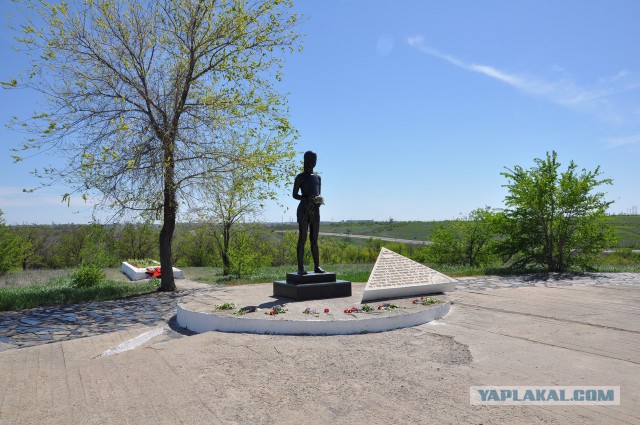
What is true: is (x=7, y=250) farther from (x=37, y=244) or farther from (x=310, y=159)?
(x=310, y=159)

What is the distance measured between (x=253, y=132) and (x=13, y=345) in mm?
7581

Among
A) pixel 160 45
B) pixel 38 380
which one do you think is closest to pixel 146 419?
pixel 38 380

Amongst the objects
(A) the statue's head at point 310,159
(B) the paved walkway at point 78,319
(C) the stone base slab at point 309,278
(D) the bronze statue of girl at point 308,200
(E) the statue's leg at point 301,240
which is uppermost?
(A) the statue's head at point 310,159

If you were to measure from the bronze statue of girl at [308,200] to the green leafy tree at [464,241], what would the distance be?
1080cm

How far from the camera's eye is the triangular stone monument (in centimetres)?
886

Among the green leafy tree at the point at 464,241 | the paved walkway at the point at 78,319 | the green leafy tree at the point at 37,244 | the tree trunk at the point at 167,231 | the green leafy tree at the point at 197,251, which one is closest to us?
the paved walkway at the point at 78,319

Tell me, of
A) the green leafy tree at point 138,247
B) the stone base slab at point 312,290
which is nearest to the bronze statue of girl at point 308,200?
the stone base slab at point 312,290

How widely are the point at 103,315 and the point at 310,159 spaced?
196 inches

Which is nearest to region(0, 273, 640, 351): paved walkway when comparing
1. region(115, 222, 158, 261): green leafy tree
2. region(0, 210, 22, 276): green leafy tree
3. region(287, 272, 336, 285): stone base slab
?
region(287, 272, 336, 285): stone base slab

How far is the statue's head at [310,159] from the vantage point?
30.3 feet

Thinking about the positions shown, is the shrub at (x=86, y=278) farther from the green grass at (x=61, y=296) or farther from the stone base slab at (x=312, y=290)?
the stone base slab at (x=312, y=290)

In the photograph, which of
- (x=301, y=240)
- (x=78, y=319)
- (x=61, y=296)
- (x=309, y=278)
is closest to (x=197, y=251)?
(x=61, y=296)

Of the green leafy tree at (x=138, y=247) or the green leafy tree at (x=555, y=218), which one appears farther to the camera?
the green leafy tree at (x=138, y=247)

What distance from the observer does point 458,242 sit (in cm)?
1919
